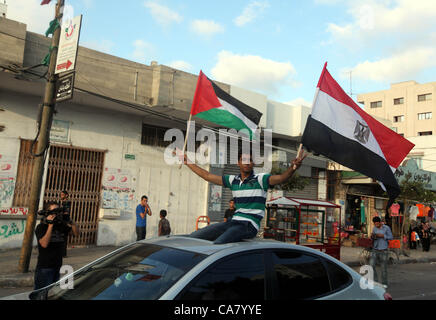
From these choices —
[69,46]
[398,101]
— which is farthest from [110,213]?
[398,101]

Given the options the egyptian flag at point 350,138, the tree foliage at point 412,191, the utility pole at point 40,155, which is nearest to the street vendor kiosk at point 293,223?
the egyptian flag at point 350,138

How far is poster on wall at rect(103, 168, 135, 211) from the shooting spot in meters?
13.7

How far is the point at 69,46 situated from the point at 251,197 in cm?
644

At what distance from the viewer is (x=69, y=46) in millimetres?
8594

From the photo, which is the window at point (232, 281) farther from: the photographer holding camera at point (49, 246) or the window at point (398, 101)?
the window at point (398, 101)

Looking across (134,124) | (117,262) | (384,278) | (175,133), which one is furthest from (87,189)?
(117,262)

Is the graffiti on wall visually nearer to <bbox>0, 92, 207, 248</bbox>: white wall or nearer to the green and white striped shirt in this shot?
<bbox>0, 92, 207, 248</bbox>: white wall

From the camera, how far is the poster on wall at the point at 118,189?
13734 millimetres

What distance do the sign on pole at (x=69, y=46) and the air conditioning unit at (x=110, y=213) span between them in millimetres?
5988

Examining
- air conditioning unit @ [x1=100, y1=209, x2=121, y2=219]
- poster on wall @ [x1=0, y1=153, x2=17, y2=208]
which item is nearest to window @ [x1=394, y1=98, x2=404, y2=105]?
air conditioning unit @ [x1=100, y1=209, x2=121, y2=219]

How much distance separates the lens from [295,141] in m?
19.6

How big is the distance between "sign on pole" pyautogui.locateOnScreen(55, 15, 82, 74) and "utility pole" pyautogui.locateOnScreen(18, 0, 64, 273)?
0.22m
